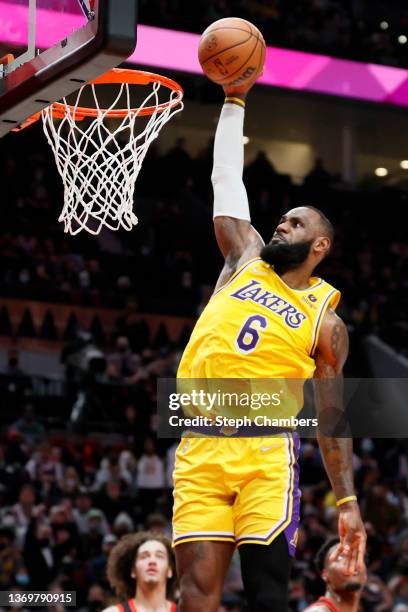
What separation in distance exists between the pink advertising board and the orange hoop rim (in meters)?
9.84

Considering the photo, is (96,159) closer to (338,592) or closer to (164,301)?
(338,592)

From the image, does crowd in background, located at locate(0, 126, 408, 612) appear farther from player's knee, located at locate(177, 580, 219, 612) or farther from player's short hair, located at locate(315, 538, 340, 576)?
player's knee, located at locate(177, 580, 219, 612)

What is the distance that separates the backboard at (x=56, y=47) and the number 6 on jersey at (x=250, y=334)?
116cm

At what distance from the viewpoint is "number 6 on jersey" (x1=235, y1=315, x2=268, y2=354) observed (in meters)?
4.71

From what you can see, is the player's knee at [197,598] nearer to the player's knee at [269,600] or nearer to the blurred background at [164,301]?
the player's knee at [269,600]

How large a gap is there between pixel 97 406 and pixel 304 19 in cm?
1020

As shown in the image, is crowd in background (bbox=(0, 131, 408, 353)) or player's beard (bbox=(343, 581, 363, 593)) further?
crowd in background (bbox=(0, 131, 408, 353))

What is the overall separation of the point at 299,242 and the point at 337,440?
0.85 meters

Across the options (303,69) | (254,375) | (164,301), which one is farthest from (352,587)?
(303,69)

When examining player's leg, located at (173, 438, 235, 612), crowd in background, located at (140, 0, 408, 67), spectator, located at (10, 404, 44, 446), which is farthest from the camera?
crowd in background, located at (140, 0, 408, 67)

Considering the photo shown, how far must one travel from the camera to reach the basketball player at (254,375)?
4496mm

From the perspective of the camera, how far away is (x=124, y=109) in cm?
639

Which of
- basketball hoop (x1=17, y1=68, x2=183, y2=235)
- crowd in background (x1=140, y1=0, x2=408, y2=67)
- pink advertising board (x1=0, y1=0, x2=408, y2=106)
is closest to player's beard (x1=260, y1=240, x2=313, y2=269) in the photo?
basketball hoop (x1=17, y1=68, x2=183, y2=235)

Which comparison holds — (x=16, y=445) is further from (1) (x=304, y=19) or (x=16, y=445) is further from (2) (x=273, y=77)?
(1) (x=304, y=19)
